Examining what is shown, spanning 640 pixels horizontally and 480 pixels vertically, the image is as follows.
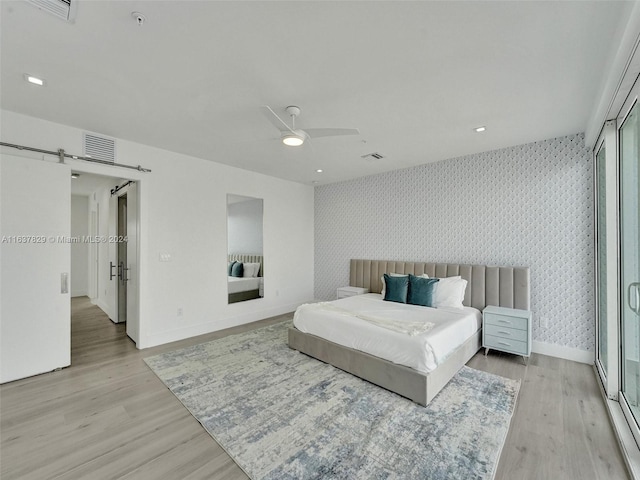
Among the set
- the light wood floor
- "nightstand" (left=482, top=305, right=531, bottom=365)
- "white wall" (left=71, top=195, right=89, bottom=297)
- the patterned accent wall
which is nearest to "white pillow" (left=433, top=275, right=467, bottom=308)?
"nightstand" (left=482, top=305, right=531, bottom=365)

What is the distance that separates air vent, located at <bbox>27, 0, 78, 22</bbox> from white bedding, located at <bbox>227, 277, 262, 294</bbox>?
3889 mm

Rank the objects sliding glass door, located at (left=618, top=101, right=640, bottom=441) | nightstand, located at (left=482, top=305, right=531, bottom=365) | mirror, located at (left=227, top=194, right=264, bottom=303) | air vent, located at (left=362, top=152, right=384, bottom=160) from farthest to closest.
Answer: mirror, located at (left=227, top=194, right=264, bottom=303)
air vent, located at (left=362, top=152, right=384, bottom=160)
nightstand, located at (left=482, top=305, right=531, bottom=365)
sliding glass door, located at (left=618, top=101, right=640, bottom=441)

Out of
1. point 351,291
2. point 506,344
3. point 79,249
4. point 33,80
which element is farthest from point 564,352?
point 79,249

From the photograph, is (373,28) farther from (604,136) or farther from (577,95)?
(604,136)

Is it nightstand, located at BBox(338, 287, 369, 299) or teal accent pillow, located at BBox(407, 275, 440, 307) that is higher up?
teal accent pillow, located at BBox(407, 275, 440, 307)

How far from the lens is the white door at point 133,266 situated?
13.2 ft

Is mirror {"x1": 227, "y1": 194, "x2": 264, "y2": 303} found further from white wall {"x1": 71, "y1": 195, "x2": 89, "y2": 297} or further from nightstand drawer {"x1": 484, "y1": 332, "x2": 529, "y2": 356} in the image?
white wall {"x1": 71, "y1": 195, "x2": 89, "y2": 297}

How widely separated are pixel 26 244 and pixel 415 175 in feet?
17.7

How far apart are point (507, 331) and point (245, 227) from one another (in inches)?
171

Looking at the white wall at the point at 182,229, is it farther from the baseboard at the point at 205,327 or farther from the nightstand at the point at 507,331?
the nightstand at the point at 507,331

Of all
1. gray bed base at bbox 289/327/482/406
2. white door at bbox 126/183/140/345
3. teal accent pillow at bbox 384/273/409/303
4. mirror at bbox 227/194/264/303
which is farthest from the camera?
mirror at bbox 227/194/264/303

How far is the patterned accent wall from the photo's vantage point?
11.3 ft

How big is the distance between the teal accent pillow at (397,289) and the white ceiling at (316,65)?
210 cm

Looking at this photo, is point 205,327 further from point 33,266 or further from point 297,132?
point 297,132
